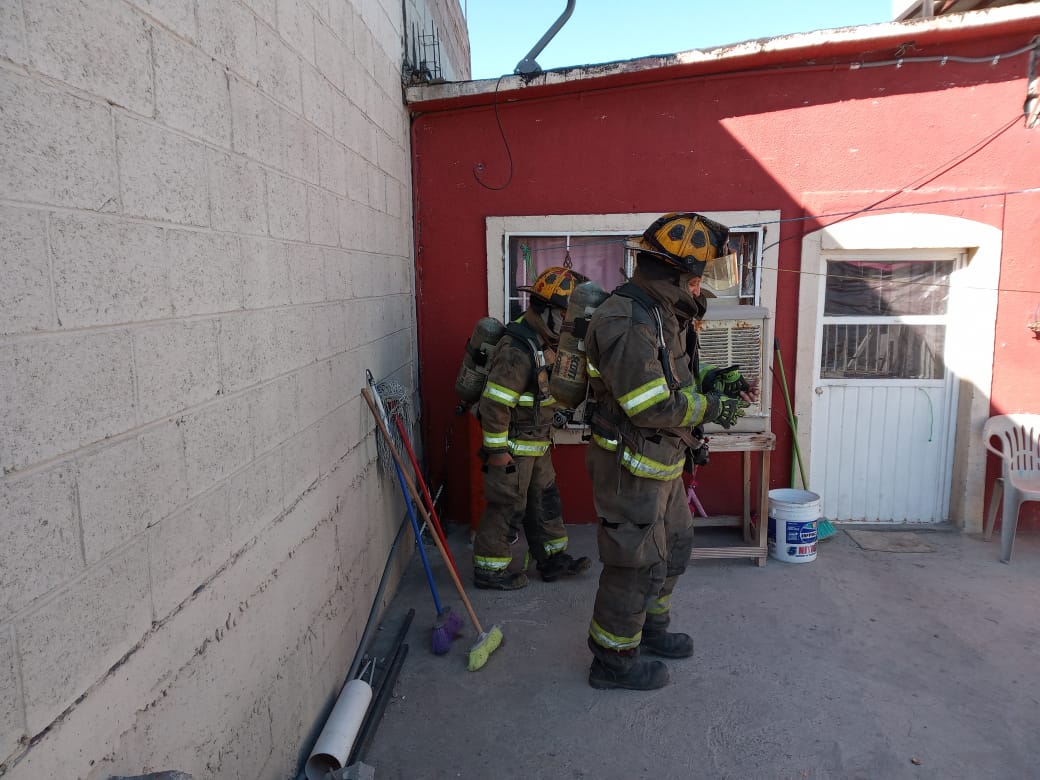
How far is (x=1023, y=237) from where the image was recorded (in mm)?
5340

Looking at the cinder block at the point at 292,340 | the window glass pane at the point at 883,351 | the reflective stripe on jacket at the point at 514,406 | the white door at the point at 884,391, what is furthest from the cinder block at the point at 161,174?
the window glass pane at the point at 883,351

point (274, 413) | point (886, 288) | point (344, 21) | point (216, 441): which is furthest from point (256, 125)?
point (886, 288)

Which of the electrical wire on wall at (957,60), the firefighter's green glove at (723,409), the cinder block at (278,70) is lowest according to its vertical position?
the firefighter's green glove at (723,409)

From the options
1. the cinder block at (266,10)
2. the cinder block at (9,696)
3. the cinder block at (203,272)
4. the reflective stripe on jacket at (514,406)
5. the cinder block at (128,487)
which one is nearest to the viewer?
the cinder block at (9,696)

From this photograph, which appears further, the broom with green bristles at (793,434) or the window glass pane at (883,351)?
the window glass pane at (883,351)

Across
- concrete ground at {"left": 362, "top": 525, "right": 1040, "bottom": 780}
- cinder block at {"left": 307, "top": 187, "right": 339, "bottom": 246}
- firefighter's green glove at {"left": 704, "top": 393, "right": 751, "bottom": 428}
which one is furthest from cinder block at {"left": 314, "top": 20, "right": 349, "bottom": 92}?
concrete ground at {"left": 362, "top": 525, "right": 1040, "bottom": 780}

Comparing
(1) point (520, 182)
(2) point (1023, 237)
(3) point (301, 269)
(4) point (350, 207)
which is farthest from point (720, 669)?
(2) point (1023, 237)

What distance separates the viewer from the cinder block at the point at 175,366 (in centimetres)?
175

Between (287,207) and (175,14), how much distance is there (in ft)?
2.99

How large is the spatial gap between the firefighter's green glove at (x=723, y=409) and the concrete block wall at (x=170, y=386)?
185 centimetres

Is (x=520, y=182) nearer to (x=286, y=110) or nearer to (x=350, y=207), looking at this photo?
(x=350, y=207)

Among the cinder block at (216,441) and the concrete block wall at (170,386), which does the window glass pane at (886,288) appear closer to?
the concrete block wall at (170,386)

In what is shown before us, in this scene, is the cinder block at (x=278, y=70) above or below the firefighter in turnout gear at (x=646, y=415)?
above

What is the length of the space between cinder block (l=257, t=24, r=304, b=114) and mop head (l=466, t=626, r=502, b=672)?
287cm
